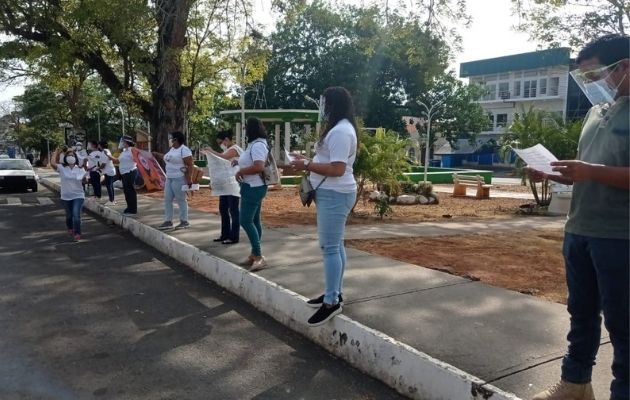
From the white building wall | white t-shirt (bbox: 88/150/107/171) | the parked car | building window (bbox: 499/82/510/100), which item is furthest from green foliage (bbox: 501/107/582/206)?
building window (bbox: 499/82/510/100)

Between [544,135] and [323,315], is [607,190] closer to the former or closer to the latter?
[323,315]

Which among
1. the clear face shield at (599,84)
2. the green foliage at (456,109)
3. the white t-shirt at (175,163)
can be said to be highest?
the green foliage at (456,109)

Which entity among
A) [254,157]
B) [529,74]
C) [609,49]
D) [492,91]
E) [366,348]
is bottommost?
[366,348]

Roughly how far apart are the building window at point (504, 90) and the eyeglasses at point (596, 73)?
54545 millimetres

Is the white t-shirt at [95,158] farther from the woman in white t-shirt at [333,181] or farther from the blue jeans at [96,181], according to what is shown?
the woman in white t-shirt at [333,181]

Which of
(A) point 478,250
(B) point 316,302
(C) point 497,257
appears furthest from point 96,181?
(B) point 316,302

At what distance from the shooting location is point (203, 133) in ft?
183

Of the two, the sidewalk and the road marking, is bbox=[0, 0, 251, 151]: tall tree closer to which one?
the road marking

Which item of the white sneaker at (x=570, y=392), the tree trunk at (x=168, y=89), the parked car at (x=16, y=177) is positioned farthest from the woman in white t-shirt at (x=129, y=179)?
the parked car at (x=16, y=177)

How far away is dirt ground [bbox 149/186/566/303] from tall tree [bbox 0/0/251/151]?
4.69 metres

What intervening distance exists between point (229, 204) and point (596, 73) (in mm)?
5571

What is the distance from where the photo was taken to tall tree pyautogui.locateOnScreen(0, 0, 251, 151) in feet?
43.1

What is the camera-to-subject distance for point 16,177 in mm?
19812

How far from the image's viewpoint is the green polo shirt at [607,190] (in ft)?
8.27
